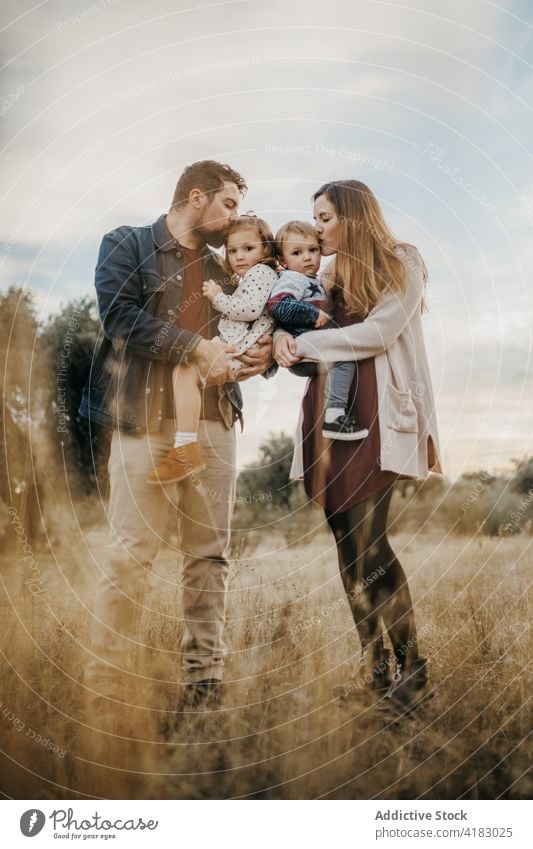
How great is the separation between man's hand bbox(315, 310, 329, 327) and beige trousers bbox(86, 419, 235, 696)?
2.43 ft

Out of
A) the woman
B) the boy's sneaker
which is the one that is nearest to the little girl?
the woman

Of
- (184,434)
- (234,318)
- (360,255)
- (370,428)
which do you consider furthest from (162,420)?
(360,255)

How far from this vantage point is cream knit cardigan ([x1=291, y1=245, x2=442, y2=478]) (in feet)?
15.9

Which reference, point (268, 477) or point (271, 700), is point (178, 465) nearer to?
point (268, 477)


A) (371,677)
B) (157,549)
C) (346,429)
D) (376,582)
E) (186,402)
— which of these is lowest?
(371,677)

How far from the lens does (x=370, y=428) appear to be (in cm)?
485

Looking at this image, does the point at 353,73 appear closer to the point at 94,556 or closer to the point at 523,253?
the point at 523,253

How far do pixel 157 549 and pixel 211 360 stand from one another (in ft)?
3.40

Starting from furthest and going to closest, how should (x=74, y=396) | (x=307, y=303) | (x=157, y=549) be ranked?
(x=74, y=396) < (x=157, y=549) < (x=307, y=303)

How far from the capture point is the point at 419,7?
207 inches

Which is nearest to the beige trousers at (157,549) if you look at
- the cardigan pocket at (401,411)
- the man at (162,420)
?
the man at (162,420)

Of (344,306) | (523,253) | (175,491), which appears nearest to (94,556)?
(175,491)

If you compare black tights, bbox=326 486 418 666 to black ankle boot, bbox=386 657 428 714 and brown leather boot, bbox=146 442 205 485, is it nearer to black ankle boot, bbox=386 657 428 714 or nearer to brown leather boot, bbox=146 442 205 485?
black ankle boot, bbox=386 657 428 714

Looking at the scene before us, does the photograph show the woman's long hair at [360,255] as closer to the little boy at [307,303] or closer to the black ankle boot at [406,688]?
the little boy at [307,303]
